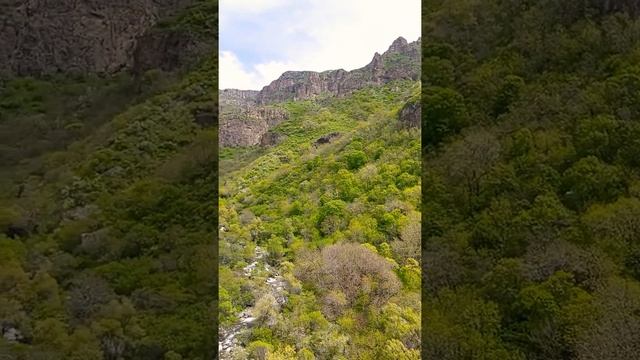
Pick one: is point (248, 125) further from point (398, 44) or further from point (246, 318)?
point (246, 318)

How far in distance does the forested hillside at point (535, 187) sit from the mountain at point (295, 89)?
18.4 metres

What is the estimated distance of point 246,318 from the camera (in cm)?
1836

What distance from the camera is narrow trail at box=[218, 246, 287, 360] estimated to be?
55.4 ft

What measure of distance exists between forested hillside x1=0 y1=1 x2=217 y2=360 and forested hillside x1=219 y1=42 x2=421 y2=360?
4374 mm

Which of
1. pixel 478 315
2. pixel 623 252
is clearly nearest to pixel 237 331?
pixel 478 315

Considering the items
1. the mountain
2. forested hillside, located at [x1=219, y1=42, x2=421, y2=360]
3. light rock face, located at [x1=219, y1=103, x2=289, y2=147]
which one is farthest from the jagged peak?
forested hillside, located at [x1=219, y1=42, x2=421, y2=360]

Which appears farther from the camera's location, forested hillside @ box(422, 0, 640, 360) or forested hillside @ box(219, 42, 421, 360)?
forested hillside @ box(219, 42, 421, 360)

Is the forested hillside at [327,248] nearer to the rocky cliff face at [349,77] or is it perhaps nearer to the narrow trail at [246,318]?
the narrow trail at [246,318]

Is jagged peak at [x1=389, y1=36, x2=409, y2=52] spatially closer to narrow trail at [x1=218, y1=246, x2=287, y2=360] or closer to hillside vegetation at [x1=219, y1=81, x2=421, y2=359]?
hillside vegetation at [x1=219, y1=81, x2=421, y2=359]

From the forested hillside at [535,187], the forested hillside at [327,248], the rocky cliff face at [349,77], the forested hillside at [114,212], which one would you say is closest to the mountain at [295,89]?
the rocky cliff face at [349,77]

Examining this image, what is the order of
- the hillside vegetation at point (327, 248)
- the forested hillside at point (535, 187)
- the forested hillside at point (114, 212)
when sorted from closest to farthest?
1. the forested hillside at point (535, 187)
2. the forested hillside at point (114, 212)
3. the hillside vegetation at point (327, 248)

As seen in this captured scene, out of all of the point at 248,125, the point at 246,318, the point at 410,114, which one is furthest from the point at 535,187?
the point at 248,125

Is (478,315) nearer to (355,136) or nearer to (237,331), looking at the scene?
(237,331)

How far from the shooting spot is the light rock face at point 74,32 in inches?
830
